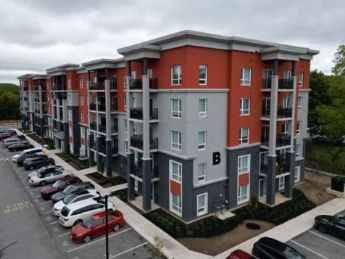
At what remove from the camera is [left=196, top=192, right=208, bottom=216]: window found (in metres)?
23.4

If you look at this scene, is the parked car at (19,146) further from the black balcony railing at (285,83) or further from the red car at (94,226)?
the black balcony railing at (285,83)

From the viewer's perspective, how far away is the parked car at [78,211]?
2172 centimetres

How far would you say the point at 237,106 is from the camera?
80.5 feet

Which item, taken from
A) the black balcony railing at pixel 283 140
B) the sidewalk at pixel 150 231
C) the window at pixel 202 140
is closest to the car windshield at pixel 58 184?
the sidewalk at pixel 150 231

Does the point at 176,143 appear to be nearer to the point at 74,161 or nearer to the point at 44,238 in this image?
the point at 44,238

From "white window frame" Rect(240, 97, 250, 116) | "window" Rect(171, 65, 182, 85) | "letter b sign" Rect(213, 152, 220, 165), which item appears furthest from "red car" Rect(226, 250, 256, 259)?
"window" Rect(171, 65, 182, 85)

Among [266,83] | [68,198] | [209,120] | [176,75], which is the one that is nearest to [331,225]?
[209,120]

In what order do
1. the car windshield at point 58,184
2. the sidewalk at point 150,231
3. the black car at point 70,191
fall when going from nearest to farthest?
the sidewalk at point 150,231 < the black car at point 70,191 < the car windshield at point 58,184

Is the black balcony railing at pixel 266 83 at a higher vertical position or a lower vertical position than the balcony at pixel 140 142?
higher

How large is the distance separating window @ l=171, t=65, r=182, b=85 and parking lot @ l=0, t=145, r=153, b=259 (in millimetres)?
12074

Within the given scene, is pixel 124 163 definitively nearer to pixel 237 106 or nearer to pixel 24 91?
pixel 237 106

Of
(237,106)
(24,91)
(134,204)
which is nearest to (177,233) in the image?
(134,204)

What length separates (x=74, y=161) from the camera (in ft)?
135

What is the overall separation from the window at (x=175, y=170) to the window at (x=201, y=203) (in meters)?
2.32
